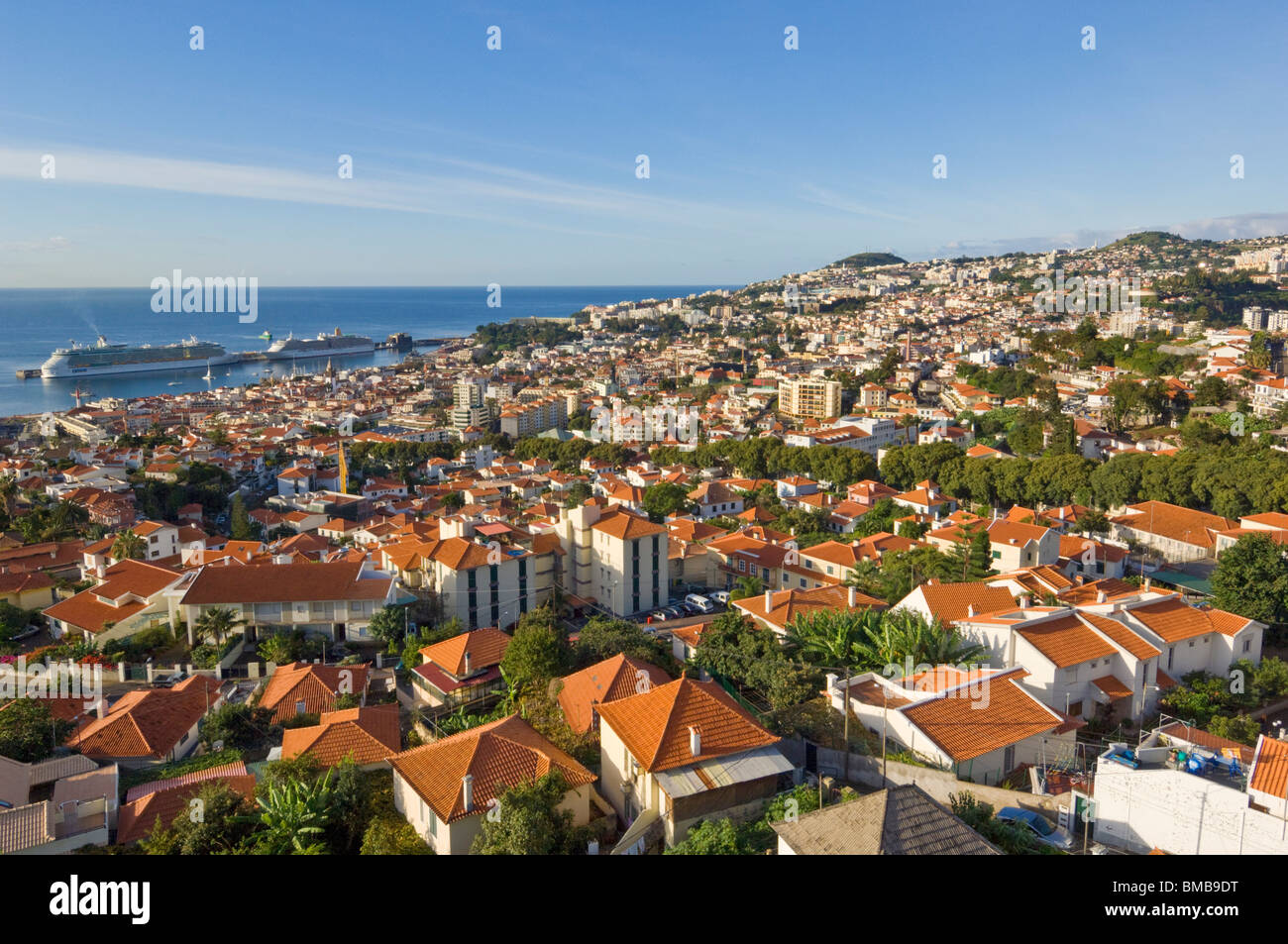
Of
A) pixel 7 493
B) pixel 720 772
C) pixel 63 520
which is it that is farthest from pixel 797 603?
pixel 7 493

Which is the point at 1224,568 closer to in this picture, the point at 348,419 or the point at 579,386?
the point at 348,419

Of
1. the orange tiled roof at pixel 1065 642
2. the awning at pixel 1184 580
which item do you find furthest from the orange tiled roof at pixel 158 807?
the awning at pixel 1184 580

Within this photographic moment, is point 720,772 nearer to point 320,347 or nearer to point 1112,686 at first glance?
point 1112,686

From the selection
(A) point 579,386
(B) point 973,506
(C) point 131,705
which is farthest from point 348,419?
(C) point 131,705

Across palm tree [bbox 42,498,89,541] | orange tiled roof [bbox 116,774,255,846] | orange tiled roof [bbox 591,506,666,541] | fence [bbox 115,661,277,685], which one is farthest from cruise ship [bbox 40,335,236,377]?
orange tiled roof [bbox 116,774,255,846]

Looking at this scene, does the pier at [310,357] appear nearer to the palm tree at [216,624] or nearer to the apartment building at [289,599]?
the apartment building at [289,599]

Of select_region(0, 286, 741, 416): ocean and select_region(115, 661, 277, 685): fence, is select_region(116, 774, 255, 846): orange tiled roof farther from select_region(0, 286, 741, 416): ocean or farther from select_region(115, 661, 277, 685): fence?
select_region(0, 286, 741, 416): ocean
